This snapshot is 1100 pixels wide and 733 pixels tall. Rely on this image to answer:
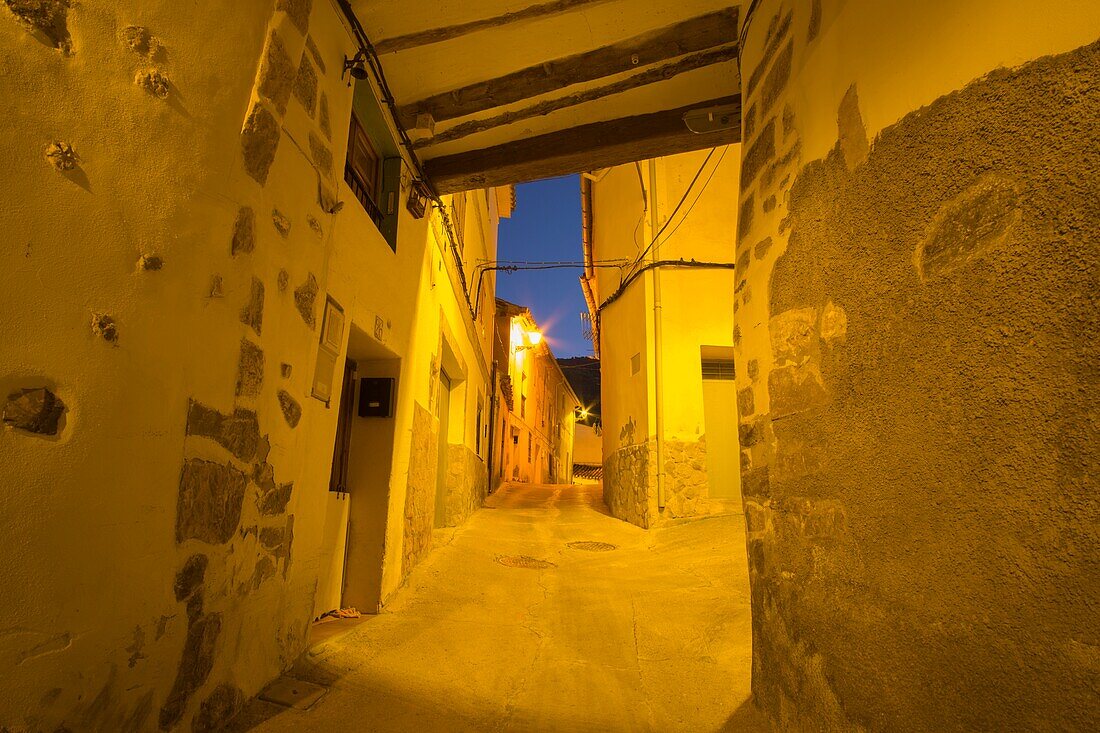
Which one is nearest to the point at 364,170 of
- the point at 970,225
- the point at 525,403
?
the point at 970,225

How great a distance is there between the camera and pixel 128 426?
1490 mm

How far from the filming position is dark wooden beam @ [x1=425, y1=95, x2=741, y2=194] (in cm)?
377

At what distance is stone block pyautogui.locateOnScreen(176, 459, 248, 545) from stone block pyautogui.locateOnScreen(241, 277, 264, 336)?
539mm

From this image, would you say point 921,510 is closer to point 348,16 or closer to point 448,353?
point 348,16

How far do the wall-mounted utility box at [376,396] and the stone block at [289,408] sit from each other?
124cm

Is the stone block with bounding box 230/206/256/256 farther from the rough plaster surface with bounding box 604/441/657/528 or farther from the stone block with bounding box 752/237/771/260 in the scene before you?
the rough plaster surface with bounding box 604/441/657/528

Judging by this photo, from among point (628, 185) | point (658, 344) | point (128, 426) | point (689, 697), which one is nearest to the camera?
point (128, 426)

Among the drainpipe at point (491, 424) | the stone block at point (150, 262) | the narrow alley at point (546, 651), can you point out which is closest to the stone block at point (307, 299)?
the stone block at point (150, 262)

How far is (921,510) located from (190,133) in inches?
94.9

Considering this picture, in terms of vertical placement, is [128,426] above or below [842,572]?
above

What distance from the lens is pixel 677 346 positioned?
23.0 ft

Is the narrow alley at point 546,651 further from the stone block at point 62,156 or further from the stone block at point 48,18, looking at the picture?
the stone block at point 48,18

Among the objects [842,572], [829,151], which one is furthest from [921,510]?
[829,151]

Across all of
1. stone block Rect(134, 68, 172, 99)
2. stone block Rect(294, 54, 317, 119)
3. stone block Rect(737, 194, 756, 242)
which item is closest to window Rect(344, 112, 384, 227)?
stone block Rect(294, 54, 317, 119)
